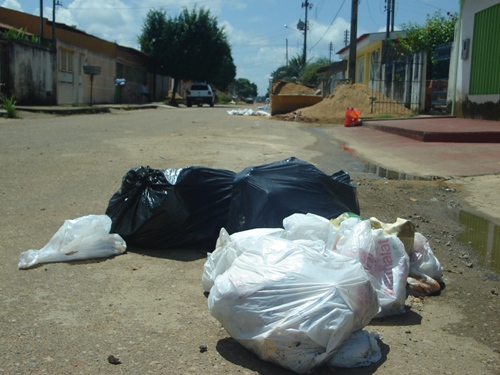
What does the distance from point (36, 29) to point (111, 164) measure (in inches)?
1155

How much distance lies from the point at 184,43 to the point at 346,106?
84.0ft

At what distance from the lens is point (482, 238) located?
4.91m

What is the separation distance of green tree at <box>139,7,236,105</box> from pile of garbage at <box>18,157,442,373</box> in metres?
42.4

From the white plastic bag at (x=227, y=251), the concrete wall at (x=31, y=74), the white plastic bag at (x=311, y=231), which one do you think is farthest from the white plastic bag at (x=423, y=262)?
the concrete wall at (x=31, y=74)

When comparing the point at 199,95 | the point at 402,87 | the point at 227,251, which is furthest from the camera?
the point at 199,95

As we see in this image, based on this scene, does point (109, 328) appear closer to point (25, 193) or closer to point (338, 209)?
point (338, 209)

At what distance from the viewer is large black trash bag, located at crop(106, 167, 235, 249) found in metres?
4.18

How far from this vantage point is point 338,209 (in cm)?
423

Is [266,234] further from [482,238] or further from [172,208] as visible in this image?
[482,238]

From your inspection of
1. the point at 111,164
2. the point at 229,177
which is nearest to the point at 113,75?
the point at 111,164

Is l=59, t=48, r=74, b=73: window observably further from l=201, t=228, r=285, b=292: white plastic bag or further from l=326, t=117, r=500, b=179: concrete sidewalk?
l=201, t=228, r=285, b=292: white plastic bag

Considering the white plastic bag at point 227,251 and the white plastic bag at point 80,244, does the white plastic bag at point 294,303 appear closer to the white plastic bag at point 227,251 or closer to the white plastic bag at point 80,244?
the white plastic bag at point 227,251

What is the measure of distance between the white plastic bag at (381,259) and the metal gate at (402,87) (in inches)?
692

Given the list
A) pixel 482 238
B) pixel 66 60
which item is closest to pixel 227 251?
pixel 482 238
